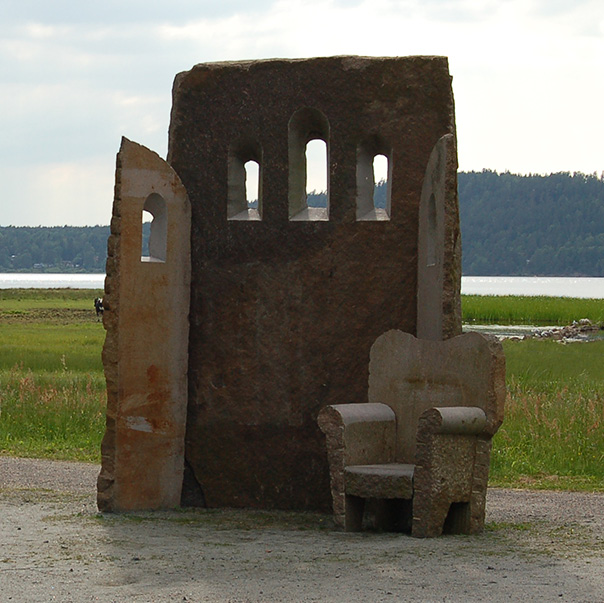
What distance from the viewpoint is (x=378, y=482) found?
A: 7.29 metres

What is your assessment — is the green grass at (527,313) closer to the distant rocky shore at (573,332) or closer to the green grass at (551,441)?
the distant rocky shore at (573,332)

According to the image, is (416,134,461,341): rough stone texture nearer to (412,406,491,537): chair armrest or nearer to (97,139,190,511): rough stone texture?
(412,406,491,537): chair armrest

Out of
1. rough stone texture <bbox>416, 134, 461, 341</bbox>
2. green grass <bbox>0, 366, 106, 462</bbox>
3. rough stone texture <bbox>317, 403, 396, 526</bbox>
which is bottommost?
green grass <bbox>0, 366, 106, 462</bbox>

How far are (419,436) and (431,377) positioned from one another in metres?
0.84

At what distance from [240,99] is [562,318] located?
34738 mm

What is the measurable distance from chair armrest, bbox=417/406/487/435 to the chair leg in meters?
0.80

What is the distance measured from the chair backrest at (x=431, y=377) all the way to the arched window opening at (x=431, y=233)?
0.61m

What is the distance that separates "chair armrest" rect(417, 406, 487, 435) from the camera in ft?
23.1

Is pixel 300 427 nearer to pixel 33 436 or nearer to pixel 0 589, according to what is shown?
pixel 0 589

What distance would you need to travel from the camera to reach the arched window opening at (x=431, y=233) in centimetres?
819

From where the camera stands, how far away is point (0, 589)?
230 inches

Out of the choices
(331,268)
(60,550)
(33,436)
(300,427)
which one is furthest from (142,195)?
(33,436)

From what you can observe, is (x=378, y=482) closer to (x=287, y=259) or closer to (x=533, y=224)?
(x=287, y=259)

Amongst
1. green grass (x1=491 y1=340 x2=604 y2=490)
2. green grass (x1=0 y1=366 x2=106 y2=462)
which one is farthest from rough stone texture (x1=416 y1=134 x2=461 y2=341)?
green grass (x1=0 y1=366 x2=106 y2=462)
